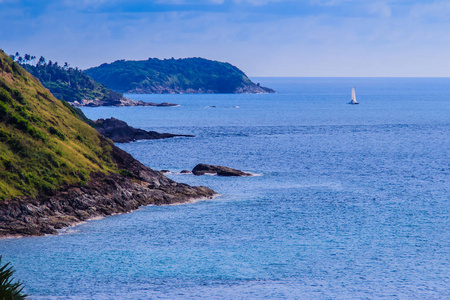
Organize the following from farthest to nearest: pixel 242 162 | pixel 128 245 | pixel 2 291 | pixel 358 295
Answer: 1. pixel 242 162
2. pixel 128 245
3. pixel 358 295
4. pixel 2 291

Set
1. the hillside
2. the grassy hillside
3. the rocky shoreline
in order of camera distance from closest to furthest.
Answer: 1. the rocky shoreline
2. the hillside
3. the grassy hillside

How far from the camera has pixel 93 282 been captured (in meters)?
42.5

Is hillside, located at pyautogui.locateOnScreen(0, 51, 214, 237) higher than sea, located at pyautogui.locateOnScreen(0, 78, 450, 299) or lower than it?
higher

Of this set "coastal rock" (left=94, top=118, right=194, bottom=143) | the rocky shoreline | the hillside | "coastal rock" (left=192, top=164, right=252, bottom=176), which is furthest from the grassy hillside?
"coastal rock" (left=94, top=118, right=194, bottom=143)

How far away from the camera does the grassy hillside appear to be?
2293 inches

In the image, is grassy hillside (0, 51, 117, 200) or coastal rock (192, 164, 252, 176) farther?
coastal rock (192, 164, 252, 176)

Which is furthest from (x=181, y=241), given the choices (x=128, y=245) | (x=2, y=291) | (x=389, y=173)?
→ (x=389, y=173)

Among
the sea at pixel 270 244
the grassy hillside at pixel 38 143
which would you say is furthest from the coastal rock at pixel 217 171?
the grassy hillside at pixel 38 143

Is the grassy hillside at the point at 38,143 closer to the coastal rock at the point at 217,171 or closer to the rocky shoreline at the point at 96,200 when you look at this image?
the rocky shoreline at the point at 96,200

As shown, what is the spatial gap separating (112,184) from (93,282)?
23882 millimetres

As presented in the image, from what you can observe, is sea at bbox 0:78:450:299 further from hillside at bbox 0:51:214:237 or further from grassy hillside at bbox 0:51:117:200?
grassy hillside at bbox 0:51:117:200

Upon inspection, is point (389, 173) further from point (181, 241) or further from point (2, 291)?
point (2, 291)

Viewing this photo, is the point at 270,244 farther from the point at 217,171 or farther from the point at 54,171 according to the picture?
the point at 217,171

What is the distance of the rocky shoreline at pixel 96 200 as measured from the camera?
52938 mm
